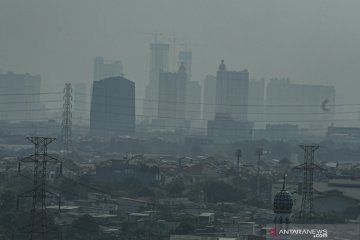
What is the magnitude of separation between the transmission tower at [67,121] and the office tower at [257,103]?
61901 mm

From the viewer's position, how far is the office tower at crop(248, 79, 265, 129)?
426ft

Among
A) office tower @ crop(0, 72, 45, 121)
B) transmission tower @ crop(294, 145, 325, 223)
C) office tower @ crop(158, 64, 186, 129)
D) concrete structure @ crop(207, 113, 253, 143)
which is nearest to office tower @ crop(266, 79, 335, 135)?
office tower @ crop(158, 64, 186, 129)

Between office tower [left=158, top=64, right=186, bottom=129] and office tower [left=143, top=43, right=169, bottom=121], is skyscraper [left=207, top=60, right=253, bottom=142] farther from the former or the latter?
office tower [left=143, top=43, right=169, bottom=121]

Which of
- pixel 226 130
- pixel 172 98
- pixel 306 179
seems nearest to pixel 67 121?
pixel 306 179

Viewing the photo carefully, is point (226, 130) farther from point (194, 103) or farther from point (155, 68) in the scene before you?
point (155, 68)

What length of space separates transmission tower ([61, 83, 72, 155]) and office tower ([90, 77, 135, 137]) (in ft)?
86.4

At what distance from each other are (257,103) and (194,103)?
6283 mm

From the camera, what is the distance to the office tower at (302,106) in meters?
129

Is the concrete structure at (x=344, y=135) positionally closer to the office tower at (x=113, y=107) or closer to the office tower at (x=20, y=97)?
the office tower at (x=113, y=107)

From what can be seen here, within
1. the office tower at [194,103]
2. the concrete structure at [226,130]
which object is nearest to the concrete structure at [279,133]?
the concrete structure at [226,130]

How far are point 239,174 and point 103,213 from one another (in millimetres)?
13826

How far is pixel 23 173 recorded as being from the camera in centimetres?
4031

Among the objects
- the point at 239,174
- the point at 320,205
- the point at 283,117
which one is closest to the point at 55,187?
the point at 320,205

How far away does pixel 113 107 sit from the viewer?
315 feet
